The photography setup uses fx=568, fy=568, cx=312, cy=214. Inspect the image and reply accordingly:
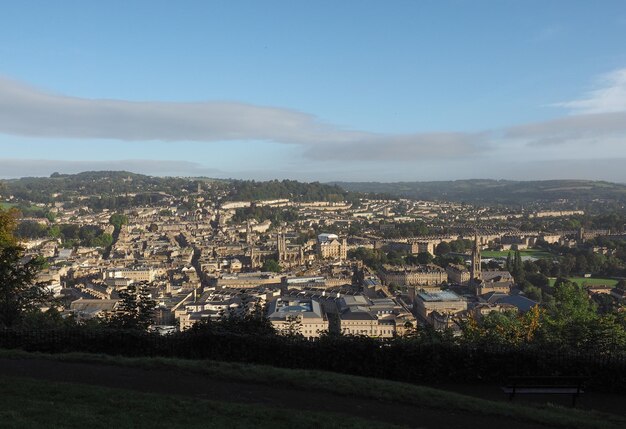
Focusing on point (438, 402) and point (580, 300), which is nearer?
point (438, 402)

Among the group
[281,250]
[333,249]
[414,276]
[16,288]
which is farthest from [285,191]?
[16,288]

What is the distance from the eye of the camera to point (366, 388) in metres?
7.01

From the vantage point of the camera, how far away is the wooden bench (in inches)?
284

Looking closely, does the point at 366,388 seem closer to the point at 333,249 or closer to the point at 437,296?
the point at 437,296

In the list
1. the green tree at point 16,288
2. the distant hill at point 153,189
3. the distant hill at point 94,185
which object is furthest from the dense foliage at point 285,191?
the green tree at point 16,288

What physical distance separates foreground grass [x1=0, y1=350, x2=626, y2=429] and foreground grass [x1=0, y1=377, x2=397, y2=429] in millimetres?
963

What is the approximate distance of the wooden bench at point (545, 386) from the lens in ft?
23.6

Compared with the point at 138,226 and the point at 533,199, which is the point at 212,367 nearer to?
the point at 138,226

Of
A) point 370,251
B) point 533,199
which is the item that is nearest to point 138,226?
point 370,251

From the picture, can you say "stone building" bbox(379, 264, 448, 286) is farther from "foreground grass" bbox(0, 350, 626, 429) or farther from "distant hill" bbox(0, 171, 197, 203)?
"distant hill" bbox(0, 171, 197, 203)

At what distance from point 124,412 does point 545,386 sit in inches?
206

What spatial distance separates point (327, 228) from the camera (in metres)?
98.6

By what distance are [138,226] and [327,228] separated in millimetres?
32414

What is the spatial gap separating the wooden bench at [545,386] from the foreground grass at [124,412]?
7.78 feet
